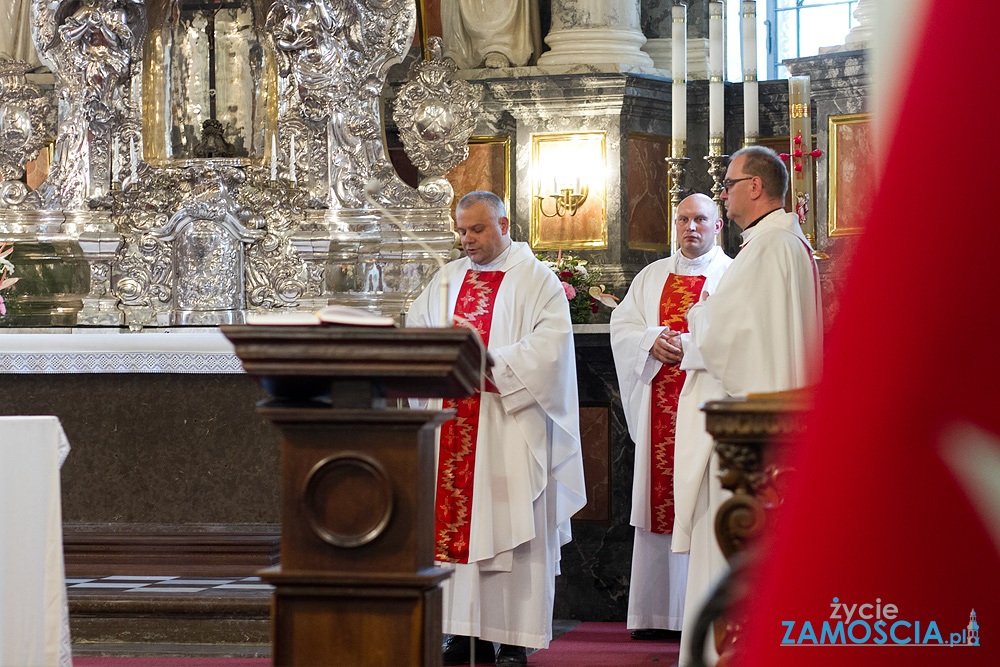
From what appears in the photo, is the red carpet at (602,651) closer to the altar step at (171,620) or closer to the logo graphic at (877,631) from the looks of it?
the altar step at (171,620)

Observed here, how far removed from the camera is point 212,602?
18.3 feet

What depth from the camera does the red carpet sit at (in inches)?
215

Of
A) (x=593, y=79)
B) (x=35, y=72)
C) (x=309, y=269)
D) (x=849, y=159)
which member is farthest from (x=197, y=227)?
(x=849, y=159)

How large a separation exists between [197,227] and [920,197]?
702 centimetres

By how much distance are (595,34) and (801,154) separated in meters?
2.08

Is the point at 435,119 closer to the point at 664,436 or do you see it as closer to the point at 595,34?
the point at 595,34

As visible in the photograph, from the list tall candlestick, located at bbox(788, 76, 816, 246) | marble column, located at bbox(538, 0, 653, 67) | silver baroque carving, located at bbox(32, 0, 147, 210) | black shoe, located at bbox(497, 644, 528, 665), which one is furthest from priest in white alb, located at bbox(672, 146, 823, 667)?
silver baroque carving, located at bbox(32, 0, 147, 210)

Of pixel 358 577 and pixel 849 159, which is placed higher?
pixel 849 159

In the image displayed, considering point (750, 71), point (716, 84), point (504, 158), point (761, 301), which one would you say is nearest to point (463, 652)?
point (761, 301)

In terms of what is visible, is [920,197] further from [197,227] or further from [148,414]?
[197,227]

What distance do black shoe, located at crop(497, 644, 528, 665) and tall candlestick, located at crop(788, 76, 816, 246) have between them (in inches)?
100

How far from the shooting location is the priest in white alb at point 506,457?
208 inches

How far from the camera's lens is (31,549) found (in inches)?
157

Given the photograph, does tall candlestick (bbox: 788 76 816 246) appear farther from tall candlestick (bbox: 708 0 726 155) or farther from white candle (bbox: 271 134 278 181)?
white candle (bbox: 271 134 278 181)
